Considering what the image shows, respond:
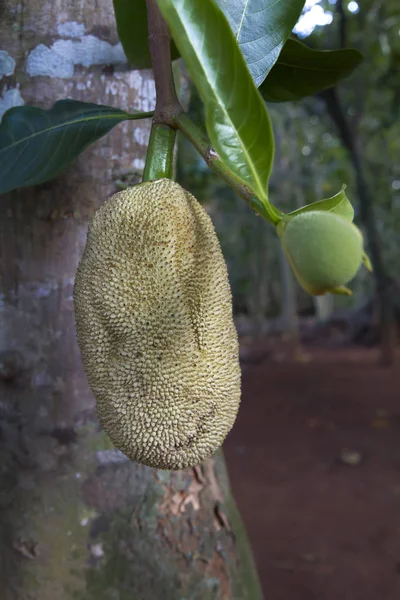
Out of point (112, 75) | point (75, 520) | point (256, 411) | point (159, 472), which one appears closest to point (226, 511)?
point (159, 472)

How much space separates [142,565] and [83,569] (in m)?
0.09

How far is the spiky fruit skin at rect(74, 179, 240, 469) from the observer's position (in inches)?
23.7

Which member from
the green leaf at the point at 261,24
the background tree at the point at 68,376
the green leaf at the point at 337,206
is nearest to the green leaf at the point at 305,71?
the background tree at the point at 68,376

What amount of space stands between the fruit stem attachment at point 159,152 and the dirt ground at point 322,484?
1739mm

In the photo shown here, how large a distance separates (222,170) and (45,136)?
30 centimetres

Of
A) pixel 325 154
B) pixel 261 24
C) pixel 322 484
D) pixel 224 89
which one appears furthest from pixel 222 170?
pixel 325 154

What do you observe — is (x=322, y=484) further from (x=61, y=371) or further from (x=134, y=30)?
(x=134, y=30)

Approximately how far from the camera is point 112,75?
0.89 meters

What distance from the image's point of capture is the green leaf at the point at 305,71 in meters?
0.82

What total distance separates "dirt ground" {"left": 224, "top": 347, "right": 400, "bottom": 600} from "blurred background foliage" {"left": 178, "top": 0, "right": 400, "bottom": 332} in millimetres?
1593

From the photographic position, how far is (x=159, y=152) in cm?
63

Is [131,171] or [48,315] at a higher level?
[131,171]

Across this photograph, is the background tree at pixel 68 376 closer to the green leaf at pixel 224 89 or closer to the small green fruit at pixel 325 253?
the green leaf at pixel 224 89

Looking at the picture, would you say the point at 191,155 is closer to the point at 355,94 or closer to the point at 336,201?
the point at 355,94
